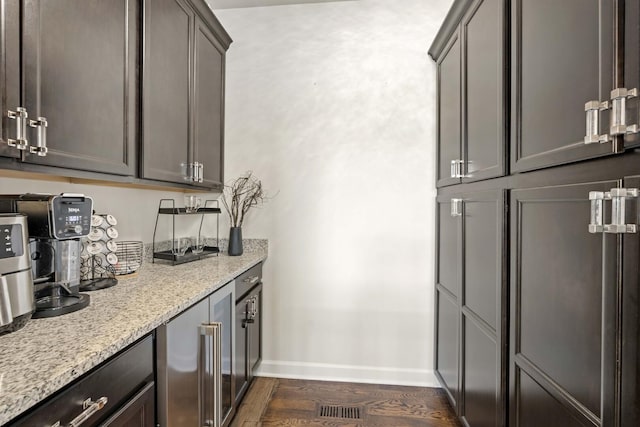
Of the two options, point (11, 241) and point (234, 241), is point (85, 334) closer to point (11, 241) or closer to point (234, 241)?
point (11, 241)

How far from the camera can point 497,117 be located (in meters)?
1.42

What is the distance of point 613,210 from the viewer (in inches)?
30.2

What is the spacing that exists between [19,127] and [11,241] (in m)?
0.34

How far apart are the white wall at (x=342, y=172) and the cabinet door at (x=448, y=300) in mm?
127

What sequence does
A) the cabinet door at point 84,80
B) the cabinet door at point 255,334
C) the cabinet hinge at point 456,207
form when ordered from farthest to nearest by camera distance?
the cabinet door at point 255,334
the cabinet hinge at point 456,207
the cabinet door at point 84,80

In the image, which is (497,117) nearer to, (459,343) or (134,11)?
(459,343)

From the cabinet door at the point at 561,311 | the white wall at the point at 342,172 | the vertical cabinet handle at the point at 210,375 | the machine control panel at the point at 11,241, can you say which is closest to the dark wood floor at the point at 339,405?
the white wall at the point at 342,172

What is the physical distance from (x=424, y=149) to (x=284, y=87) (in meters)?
1.15

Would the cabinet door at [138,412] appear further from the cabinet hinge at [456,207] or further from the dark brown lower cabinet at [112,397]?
the cabinet hinge at [456,207]

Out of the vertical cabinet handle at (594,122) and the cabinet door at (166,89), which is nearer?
the vertical cabinet handle at (594,122)

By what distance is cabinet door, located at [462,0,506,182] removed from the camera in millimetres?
1393

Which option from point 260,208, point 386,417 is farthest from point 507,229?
point 260,208

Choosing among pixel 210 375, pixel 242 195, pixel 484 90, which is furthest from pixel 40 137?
pixel 484 90

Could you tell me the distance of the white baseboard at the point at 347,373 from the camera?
8.04 feet
